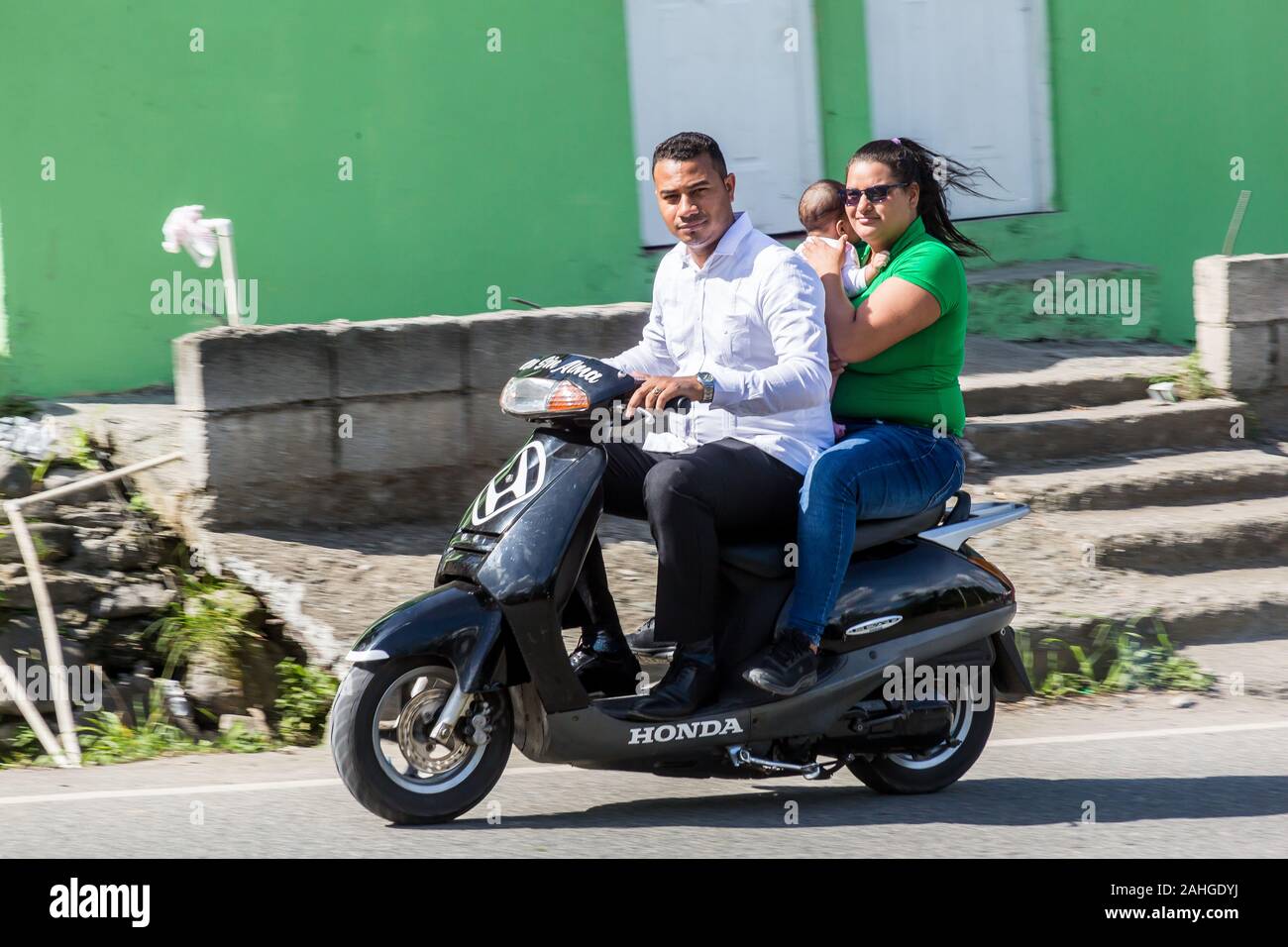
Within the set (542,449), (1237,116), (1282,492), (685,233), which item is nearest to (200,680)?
(542,449)

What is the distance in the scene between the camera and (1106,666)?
21.7 feet

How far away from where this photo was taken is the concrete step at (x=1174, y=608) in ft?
22.0

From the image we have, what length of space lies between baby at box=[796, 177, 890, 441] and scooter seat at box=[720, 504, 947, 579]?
32 cm

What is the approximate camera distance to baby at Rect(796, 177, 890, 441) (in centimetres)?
491

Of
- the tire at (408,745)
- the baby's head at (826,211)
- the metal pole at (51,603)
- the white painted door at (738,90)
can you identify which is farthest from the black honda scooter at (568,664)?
the white painted door at (738,90)

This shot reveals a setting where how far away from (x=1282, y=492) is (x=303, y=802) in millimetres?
5610

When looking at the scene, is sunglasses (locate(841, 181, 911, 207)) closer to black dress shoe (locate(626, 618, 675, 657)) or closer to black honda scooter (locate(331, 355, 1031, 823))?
black honda scooter (locate(331, 355, 1031, 823))

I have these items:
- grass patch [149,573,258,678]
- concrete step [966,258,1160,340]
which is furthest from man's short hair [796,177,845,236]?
concrete step [966,258,1160,340]

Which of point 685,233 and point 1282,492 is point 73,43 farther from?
point 1282,492

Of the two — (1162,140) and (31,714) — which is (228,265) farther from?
(1162,140)

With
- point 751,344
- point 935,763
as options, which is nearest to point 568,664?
point 751,344

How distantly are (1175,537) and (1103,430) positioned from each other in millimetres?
1057

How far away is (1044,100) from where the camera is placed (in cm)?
1109

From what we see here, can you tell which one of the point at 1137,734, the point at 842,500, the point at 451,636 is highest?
the point at 842,500
